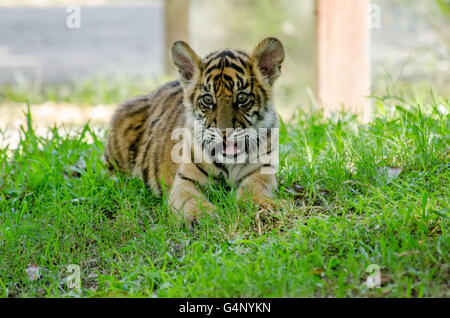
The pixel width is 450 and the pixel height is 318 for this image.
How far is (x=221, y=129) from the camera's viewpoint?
13.4 ft

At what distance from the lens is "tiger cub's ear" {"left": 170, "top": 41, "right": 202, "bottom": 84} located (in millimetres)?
4387

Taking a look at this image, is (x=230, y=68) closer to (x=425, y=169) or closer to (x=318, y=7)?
(x=425, y=169)

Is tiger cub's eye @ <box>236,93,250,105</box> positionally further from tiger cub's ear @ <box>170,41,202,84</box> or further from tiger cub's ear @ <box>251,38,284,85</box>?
tiger cub's ear @ <box>170,41,202,84</box>

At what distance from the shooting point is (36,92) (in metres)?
9.38

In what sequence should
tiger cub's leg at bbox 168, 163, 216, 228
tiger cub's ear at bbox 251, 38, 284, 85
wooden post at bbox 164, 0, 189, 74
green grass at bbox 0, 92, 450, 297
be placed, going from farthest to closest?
wooden post at bbox 164, 0, 189, 74 → tiger cub's ear at bbox 251, 38, 284, 85 → tiger cub's leg at bbox 168, 163, 216, 228 → green grass at bbox 0, 92, 450, 297

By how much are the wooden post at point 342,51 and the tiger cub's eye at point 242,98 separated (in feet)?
10.8

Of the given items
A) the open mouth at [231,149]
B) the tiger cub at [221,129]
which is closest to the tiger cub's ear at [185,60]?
the tiger cub at [221,129]

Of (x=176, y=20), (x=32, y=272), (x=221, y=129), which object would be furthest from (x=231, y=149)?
(x=176, y=20)

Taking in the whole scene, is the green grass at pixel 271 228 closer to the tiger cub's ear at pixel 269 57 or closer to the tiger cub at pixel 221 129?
the tiger cub at pixel 221 129

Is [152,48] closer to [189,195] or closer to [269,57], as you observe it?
[269,57]

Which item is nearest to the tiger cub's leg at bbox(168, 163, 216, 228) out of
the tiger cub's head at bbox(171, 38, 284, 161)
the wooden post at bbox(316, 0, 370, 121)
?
the tiger cub's head at bbox(171, 38, 284, 161)

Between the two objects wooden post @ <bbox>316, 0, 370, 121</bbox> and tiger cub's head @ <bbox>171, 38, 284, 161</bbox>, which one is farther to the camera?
wooden post @ <bbox>316, 0, 370, 121</bbox>

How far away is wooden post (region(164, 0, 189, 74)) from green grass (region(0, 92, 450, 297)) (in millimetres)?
4265
